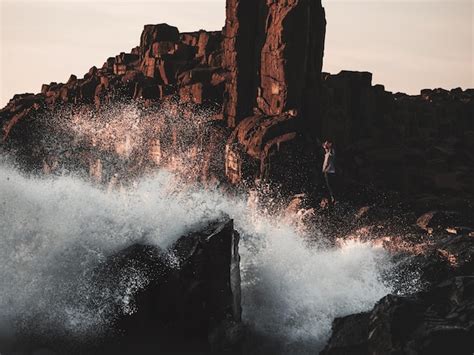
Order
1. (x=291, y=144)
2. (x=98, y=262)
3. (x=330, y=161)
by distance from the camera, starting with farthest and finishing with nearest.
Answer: (x=291, y=144) < (x=330, y=161) < (x=98, y=262)

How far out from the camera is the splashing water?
12578 millimetres

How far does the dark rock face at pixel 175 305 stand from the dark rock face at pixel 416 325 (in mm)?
2315

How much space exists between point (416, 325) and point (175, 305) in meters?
4.63

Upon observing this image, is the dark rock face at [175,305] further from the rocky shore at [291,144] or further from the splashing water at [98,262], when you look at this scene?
the splashing water at [98,262]

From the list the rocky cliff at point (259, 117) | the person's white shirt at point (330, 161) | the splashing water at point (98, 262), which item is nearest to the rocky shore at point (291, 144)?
the rocky cliff at point (259, 117)

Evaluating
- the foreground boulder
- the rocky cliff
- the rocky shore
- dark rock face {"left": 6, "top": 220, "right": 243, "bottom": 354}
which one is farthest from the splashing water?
the rocky cliff

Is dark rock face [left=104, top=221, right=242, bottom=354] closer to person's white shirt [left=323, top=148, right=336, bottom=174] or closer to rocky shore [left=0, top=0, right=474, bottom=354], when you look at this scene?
rocky shore [left=0, top=0, right=474, bottom=354]

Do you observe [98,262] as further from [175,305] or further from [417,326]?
[417,326]

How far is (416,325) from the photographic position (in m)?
10.8

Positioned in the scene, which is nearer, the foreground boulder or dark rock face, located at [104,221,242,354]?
the foreground boulder

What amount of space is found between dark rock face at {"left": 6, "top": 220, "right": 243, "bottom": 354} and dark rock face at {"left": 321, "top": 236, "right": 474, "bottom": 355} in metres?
2.31

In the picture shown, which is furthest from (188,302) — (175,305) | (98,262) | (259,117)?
(259,117)

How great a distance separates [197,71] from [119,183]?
1298cm

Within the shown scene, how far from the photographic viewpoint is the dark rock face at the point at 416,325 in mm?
10258
